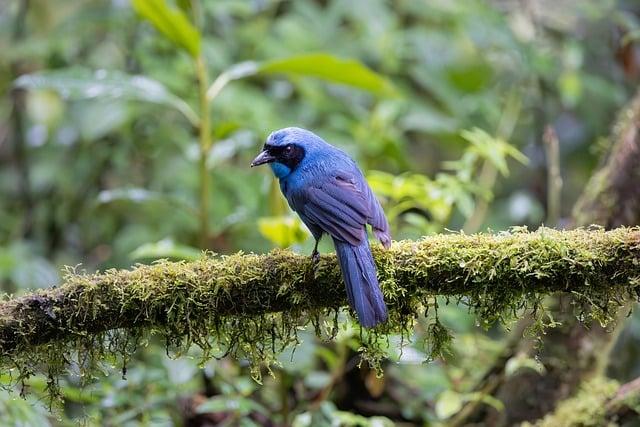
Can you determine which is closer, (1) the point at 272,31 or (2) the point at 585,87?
(2) the point at 585,87

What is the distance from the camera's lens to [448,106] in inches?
241

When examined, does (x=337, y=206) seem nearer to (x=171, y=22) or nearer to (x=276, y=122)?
(x=171, y=22)

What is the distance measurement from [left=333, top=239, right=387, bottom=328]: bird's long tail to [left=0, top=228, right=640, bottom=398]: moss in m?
0.09

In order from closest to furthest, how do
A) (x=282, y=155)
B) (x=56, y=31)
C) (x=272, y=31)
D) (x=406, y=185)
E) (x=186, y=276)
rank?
1. (x=186, y=276)
2. (x=282, y=155)
3. (x=406, y=185)
4. (x=56, y=31)
5. (x=272, y=31)

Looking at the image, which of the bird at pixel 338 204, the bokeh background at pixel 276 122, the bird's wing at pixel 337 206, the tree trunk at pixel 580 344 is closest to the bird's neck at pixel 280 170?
the bird at pixel 338 204

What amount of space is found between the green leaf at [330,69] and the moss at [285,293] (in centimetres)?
157

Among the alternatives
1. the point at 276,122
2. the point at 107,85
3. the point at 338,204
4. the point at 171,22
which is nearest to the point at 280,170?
the point at 338,204

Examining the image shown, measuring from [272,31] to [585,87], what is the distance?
2.63 metres

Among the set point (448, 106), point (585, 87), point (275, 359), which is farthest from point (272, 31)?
point (275, 359)

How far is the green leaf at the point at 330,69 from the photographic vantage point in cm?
400

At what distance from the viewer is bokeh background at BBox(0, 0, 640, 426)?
4188mm

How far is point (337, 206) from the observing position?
296 cm

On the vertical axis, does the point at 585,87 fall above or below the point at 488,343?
above

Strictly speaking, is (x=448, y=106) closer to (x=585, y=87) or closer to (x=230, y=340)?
(x=585, y=87)
